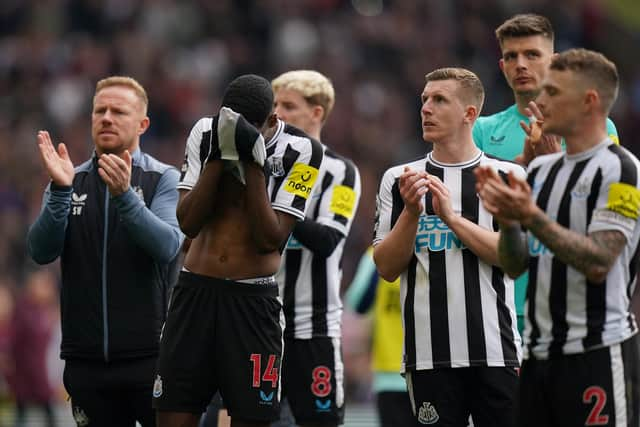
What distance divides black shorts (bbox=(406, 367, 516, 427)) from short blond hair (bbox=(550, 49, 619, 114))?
1.53m

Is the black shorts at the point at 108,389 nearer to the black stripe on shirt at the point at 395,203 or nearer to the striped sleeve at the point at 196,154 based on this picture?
the striped sleeve at the point at 196,154

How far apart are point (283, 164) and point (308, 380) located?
5.69ft

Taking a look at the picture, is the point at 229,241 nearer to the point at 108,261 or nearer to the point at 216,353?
the point at 216,353

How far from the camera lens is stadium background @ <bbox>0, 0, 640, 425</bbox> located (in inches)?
702

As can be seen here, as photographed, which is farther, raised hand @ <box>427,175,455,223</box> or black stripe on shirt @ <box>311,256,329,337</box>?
black stripe on shirt @ <box>311,256,329,337</box>

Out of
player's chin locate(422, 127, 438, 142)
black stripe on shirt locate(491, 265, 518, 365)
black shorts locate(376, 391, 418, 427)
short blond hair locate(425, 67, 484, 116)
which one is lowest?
black shorts locate(376, 391, 418, 427)

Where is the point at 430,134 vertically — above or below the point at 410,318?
above

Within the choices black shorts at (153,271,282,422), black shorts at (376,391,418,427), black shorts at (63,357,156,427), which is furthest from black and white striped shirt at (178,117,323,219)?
black shorts at (376,391,418,427)

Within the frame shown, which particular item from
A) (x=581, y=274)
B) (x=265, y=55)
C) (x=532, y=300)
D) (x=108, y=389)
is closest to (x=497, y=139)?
(x=532, y=300)

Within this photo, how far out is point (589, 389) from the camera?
16.9 ft

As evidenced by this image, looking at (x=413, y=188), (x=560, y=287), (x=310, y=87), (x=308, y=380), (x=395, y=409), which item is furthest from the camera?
(x=395, y=409)

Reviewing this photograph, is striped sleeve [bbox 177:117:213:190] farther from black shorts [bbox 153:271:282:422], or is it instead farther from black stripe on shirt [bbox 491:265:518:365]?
black stripe on shirt [bbox 491:265:518:365]

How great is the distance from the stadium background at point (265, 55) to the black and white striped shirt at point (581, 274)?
11578 millimetres

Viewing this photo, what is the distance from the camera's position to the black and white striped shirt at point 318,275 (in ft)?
25.3
